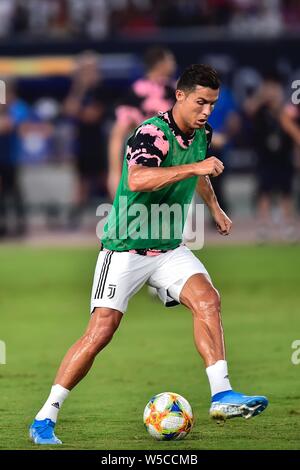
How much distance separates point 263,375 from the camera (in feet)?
36.3

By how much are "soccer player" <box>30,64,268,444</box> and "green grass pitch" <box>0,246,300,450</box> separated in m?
0.33

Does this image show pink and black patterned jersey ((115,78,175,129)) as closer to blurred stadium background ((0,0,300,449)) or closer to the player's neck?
blurred stadium background ((0,0,300,449))

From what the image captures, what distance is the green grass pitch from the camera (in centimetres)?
870

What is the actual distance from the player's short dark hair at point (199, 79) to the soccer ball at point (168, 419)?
6.69ft

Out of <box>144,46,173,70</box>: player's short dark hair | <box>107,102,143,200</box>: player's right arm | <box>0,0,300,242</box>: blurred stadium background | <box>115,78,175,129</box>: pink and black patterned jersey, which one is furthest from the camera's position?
<box>0,0,300,242</box>: blurred stadium background

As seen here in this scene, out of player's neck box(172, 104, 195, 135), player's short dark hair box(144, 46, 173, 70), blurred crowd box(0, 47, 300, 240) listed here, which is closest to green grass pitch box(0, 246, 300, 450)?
player's neck box(172, 104, 195, 135)

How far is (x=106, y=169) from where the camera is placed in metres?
25.7

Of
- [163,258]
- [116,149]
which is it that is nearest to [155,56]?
[116,149]

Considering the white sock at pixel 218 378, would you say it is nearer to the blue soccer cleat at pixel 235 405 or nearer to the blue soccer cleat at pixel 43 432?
the blue soccer cleat at pixel 235 405

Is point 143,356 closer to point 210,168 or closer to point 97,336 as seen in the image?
point 97,336

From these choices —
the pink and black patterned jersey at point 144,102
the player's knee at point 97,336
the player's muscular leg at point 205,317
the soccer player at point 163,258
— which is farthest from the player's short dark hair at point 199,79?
the pink and black patterned jersey at point 144,102

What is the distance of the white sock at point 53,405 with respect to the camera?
328 inches

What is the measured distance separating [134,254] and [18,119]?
54.3 feet

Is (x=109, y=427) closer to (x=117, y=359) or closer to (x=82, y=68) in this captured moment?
(x=117, y=359)
